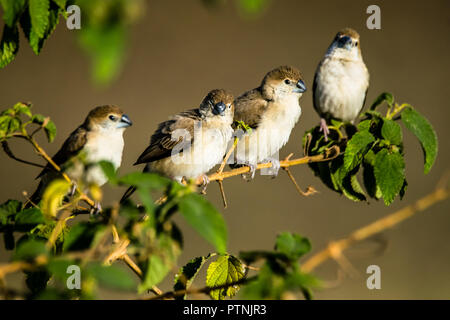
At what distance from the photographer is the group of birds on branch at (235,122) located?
2.79m

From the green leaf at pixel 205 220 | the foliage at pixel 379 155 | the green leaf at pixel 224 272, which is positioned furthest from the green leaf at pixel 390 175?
the green leaf at pixel 205 220

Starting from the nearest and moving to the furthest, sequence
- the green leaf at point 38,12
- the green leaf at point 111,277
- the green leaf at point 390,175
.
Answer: the green leaf at point 111,277, the green leaf at point 38,12, the green leaf at point 390,175

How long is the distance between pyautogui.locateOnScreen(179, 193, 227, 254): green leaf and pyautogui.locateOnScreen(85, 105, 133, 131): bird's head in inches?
70.0

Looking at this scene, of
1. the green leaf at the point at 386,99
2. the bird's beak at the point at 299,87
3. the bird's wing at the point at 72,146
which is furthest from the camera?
the bird's beak at the point at 299,87

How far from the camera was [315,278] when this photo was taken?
3.38ft

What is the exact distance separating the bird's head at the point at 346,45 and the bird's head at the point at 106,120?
1.65m

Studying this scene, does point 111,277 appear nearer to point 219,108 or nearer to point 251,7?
point 251,7

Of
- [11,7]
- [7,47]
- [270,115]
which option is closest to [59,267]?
[11,7]

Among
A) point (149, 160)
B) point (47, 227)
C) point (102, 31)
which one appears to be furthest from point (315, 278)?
point (149, 160)

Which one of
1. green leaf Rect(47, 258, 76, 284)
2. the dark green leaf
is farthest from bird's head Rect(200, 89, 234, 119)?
green leaf Rect(47, 258, 76, 284)

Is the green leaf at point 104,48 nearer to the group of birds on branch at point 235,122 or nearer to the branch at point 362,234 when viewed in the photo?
the branch at point 362,234

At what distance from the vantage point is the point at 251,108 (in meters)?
3.71

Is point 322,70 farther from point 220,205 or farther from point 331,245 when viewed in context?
point 220,205
